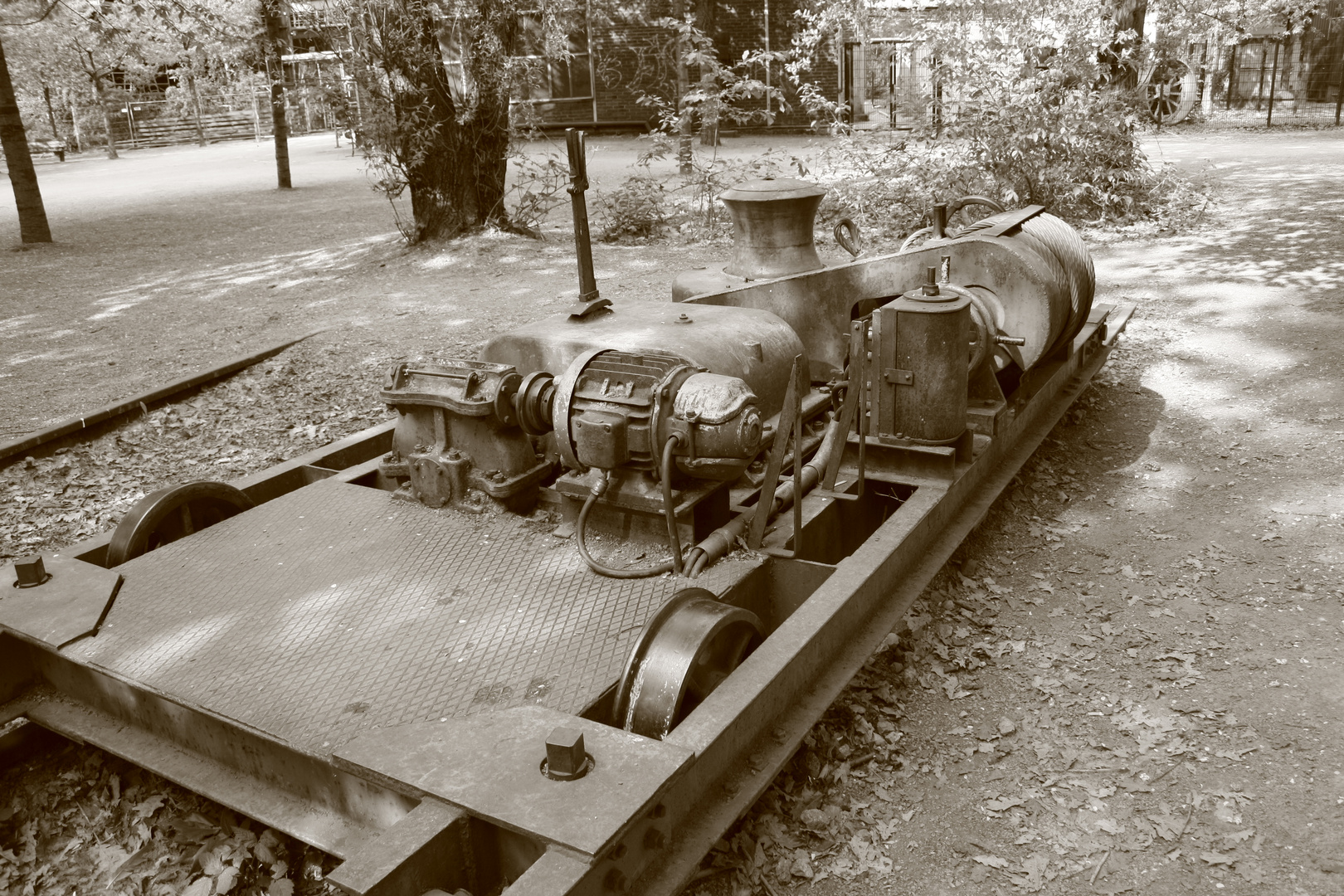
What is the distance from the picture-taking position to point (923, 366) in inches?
159

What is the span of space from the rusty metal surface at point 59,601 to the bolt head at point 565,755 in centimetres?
179

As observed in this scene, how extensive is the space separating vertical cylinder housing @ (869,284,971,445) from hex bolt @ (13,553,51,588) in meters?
3.07

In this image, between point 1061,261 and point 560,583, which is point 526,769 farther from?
point 1061,261

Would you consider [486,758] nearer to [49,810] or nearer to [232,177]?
[49,810]

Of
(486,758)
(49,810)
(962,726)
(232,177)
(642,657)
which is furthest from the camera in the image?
(232,177)

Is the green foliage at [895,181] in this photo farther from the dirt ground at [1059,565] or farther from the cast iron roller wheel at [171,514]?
the cast iron roller wheel at [171,514]

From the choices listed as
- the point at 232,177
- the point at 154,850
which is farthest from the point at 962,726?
the point at 232,177

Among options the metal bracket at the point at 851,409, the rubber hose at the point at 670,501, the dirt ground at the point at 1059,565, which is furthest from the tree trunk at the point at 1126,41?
the rubber hose at the point at 670,501

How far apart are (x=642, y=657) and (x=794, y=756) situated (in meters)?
0.70

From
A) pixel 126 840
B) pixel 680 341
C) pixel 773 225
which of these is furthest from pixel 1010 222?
pixel 126 840

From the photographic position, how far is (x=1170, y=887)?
2678 millimetres

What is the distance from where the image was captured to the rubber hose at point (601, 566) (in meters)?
3.51

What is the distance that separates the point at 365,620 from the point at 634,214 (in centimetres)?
1049

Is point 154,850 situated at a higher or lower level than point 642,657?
lower
